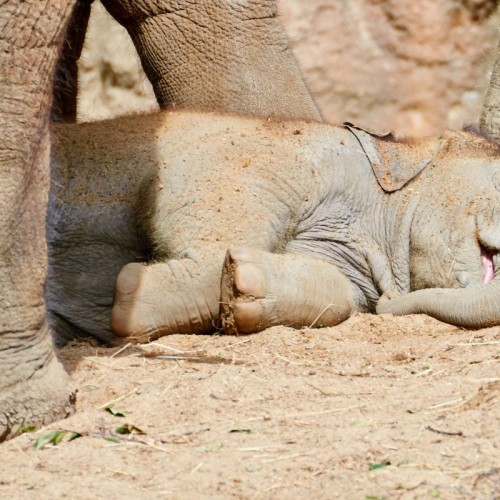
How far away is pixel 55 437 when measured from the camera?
272 centimetres

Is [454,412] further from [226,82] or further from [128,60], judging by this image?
[128,60]

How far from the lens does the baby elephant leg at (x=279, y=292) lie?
3713mm

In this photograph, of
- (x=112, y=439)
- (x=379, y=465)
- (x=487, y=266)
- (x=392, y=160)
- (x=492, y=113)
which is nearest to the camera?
(x=379, y=465)

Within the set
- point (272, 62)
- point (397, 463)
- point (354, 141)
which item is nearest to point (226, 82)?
point (272, 62)

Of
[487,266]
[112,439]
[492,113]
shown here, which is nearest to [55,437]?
[112,439]

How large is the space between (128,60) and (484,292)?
4.09m

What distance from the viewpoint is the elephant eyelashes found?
4266mm

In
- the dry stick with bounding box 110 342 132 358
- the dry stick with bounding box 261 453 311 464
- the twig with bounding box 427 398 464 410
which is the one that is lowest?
the dry stick with bounding box 110 342 132 358

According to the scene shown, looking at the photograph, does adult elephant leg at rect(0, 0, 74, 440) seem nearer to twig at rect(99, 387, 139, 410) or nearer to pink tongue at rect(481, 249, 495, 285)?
twig at rect(99, 387, 139, 410)

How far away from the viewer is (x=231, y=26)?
455cm

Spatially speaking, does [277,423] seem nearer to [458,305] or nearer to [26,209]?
[26,209]

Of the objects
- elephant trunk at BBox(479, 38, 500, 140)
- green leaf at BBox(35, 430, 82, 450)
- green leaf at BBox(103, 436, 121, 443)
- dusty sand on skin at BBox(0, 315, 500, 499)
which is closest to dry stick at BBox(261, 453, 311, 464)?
dusty sand on skin at BBox(0, 315, 500, 499)

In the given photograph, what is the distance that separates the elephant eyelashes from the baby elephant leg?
48cm

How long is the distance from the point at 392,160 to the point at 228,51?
0.66 metres
